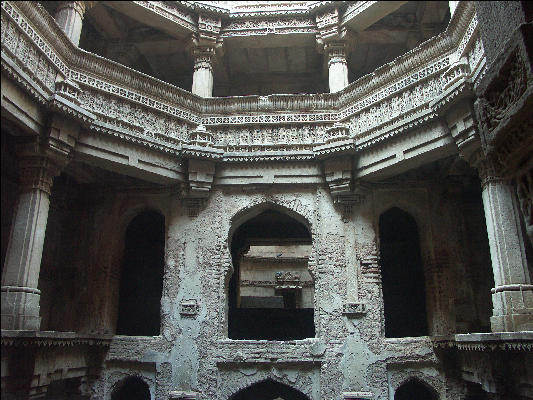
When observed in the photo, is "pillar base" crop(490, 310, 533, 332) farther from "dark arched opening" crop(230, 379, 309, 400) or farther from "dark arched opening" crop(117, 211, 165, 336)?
"dark arched opening" crop(117, 211, 165, 336)

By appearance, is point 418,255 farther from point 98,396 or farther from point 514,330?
point 98,396

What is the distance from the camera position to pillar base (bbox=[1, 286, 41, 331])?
6.62m

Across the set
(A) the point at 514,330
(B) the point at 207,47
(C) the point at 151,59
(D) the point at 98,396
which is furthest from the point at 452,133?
(C) the point at 151,59

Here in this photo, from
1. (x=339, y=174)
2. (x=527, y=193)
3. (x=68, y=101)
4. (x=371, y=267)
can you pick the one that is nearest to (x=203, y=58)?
(x=68, y=101)

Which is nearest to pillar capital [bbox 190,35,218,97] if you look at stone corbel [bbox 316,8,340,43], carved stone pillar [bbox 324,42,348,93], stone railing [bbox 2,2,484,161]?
stone railing [bbox 2,2,484,161]

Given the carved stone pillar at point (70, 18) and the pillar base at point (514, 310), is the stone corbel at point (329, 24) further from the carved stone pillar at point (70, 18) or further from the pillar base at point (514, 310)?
the pillar base at point (514, 310)

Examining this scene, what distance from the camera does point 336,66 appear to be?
10852mm

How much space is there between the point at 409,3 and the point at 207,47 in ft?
16.9

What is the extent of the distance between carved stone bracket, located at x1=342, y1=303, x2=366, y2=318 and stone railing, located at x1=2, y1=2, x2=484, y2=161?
308 centimetres

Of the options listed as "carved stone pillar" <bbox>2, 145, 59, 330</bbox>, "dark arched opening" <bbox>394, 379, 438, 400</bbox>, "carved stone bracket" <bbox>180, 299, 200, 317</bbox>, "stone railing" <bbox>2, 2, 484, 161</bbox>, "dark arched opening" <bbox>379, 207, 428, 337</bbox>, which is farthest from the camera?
"dark arched opening" <bbox>379, 207, 428, 337</bbox>

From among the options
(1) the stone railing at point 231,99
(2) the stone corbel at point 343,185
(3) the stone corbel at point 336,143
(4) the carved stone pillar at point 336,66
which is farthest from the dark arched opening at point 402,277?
(4) the carved stone pillar at point 336,66

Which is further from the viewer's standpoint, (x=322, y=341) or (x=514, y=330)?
(x=322, y=341)

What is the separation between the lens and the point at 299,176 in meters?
9.70

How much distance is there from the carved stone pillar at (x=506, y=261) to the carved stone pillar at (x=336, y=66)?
424 centimetres
